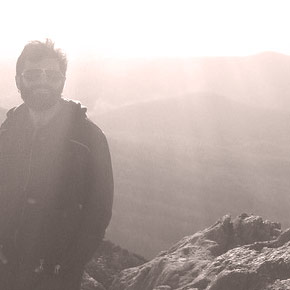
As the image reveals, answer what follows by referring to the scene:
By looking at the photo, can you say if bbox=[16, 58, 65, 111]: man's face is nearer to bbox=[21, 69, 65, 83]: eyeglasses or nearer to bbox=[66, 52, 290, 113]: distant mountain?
bbox=[21, 69, 65, 83]: eyeglasses

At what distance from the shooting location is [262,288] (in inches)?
219

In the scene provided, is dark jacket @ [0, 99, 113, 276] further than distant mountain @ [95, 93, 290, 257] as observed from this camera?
No

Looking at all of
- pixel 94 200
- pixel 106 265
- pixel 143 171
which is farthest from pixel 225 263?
pixel 143 171

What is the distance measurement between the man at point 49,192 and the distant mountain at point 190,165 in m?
12.1

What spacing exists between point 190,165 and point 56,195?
23100 mm

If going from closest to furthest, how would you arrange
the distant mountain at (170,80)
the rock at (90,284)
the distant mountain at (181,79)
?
the rock at (90,284)
the distant mountain at (170,80)
the distant mountain at (181,79)

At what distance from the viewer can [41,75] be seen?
15.1ft

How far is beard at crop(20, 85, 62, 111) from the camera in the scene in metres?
4.55

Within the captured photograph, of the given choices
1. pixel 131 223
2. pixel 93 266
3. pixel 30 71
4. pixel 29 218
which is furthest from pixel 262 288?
pixel 131 223

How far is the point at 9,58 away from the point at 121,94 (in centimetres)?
1524

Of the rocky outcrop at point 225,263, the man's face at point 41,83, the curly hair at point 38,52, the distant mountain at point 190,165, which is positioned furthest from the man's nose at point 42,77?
the distant mountain at point 190,165

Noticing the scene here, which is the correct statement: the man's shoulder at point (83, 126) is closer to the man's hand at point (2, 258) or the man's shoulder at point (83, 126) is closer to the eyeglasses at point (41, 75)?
the eyeglasses at point (41, 75)

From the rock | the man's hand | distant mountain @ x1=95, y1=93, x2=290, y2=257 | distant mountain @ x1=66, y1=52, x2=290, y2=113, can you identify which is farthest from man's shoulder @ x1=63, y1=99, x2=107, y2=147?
distant mountain @ x1=66, y1=52, x2=290, y2=113

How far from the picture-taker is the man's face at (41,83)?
4562 mm
